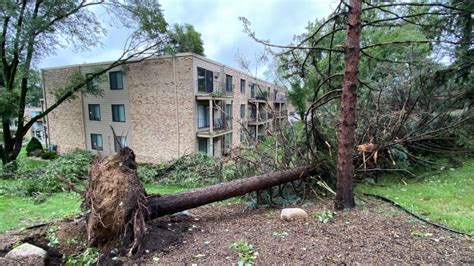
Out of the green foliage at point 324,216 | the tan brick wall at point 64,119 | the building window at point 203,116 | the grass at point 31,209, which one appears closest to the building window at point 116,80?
the tan brick wall at point 64,119

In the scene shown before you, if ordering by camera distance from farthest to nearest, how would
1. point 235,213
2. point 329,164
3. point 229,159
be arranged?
point 229,159 < point 329,164 < point 235,213

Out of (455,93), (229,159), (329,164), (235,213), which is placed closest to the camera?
(235,213)

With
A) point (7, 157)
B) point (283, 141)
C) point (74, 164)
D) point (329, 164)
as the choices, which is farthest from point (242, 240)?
point (7, 157)

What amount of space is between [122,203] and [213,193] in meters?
1.47

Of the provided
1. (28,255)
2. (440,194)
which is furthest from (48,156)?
(440,194)

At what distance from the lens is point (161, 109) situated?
55.9 feet

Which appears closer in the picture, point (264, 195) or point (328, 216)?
point (328, 216)

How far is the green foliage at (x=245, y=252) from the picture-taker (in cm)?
275

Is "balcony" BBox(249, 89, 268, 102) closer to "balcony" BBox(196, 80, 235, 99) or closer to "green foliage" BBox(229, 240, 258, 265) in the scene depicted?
"balcony" BBox(196, 80, 235, 99)

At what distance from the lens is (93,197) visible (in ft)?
11.2

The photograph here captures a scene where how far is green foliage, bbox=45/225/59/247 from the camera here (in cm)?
348

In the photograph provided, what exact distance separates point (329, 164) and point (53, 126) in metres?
24.3

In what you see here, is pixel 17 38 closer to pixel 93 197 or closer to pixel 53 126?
pixel 53 126

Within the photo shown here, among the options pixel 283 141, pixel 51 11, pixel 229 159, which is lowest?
pixel 229 159
